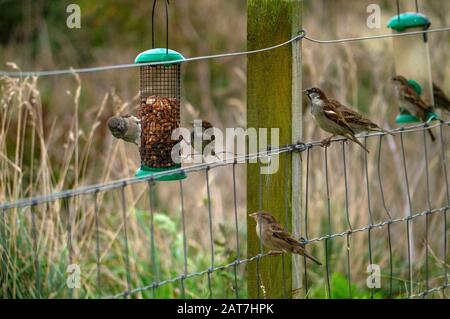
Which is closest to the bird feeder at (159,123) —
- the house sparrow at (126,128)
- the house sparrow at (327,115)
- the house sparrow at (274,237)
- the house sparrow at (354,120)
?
the house sparrow at (126,128)

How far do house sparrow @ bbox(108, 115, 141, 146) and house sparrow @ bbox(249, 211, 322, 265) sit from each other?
3.53ft

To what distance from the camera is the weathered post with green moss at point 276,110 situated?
4.47 meters

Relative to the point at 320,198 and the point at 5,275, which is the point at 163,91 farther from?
the point at 320,198

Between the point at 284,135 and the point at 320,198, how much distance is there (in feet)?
10.4

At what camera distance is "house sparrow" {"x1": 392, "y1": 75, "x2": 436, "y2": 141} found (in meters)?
6.47

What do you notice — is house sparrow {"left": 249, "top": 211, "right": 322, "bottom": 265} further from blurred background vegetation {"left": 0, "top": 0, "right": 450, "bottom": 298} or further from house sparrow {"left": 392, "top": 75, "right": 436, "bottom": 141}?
house sparrow {"left": 392, "top": 75, "right": 436, "bottom": 141}

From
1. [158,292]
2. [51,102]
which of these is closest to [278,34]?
[158,292]

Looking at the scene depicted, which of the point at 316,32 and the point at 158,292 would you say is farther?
the point at 316,32

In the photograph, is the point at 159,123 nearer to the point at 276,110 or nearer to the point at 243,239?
the point at 276,110

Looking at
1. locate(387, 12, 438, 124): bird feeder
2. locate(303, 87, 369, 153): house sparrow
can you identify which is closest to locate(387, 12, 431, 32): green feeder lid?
locate(387, 12, 438, 124): bird feeder

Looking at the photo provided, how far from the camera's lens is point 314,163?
8.45 m

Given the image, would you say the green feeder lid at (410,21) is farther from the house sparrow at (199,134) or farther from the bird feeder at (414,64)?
the house sparrow at (199,134)

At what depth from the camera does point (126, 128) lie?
5.16 meters
